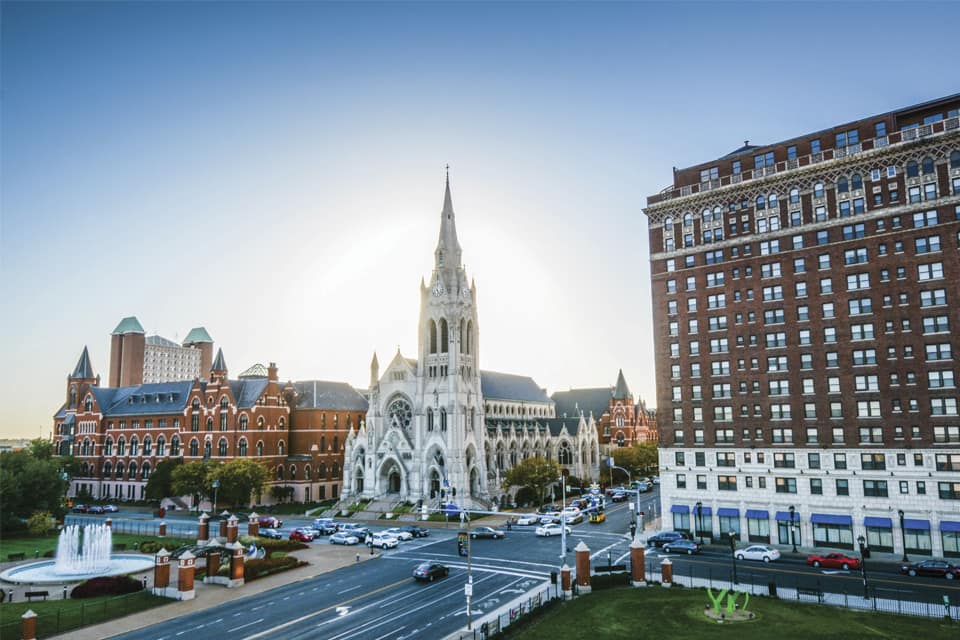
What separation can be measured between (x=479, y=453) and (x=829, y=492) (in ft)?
170

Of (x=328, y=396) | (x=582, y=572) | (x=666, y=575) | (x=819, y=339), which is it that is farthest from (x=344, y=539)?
(x=328, y=396)

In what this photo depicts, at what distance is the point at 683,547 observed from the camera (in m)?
57.1

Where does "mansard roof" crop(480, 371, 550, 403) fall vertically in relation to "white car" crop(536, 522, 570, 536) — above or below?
above

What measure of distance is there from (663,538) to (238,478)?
5918cm

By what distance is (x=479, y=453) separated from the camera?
99.9 m

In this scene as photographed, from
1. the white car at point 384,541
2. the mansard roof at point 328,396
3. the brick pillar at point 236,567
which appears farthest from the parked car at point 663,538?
the mansard roof at point 328,396

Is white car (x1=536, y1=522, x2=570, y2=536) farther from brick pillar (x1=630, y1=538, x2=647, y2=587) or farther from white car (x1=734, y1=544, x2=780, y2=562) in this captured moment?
brick pillar (x1=630, y1=538, x2=647, y2=587)

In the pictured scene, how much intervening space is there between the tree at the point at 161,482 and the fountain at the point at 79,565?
4011 centimetres

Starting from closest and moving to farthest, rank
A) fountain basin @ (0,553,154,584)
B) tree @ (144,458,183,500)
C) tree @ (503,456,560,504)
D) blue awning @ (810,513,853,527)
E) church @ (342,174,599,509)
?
fountain basin @ (0,553,154,584) < blue awning @ (810,513,853,527) < tree @ (503,456,560,504) < church @ (342,174,599,509) < tree @ (144,458,183,500)

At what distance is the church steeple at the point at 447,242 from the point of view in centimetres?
10591

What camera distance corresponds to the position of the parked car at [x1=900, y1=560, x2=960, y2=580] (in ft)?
150

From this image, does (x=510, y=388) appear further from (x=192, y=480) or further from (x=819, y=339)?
(x=819, y=339)

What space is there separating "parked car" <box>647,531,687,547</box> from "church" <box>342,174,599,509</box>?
35.7 m

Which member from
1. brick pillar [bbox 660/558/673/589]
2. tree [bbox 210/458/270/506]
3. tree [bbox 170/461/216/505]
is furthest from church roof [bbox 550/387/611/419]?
brick pillar [bbox 660/558/673/589]
